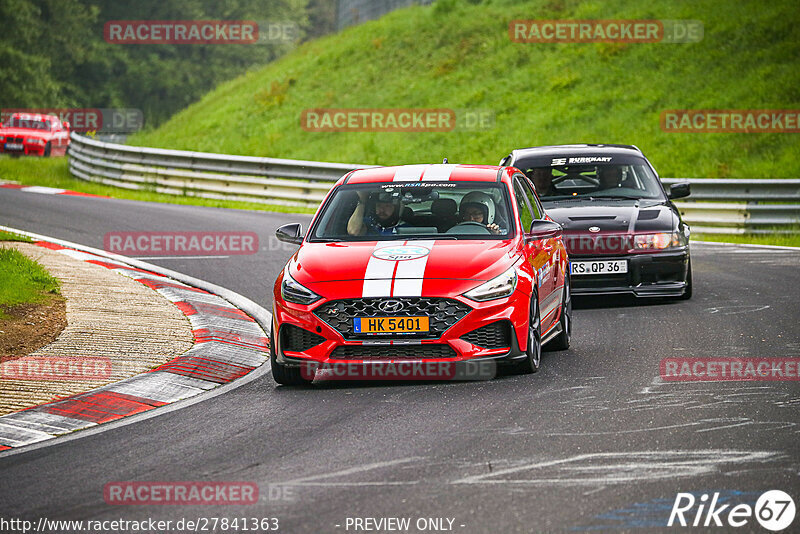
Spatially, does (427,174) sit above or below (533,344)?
above

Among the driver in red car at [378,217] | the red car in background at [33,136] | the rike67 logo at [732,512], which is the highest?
the red car in background at [33,136]

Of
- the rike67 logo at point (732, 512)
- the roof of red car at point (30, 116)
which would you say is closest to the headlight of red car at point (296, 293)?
the rike67 logo at point (732, 512)

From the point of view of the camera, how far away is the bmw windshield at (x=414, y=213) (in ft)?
30.9

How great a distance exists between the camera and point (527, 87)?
34.7 meters

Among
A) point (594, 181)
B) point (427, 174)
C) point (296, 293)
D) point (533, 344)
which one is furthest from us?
point (594, 181)

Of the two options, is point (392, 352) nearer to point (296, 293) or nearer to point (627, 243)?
point (296, 293)

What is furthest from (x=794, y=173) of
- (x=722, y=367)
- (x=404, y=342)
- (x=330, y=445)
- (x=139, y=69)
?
(x=139, y=69)

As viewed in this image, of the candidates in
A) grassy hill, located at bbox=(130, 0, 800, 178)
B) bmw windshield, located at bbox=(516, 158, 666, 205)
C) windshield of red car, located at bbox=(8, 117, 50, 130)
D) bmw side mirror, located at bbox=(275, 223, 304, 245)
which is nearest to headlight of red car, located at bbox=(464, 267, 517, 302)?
bmw side mirror, located at bbox=(275, 223, 304, 245)

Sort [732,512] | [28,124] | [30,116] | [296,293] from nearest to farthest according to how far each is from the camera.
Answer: [732,512] → [296,293] → [28,124] → [30,116]

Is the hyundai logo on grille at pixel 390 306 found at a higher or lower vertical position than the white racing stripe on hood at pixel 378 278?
lower

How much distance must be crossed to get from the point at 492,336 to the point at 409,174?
2.13 metres

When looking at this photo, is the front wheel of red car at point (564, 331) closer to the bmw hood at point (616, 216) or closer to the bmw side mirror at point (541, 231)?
the bmw side mirror at point (541, 231)

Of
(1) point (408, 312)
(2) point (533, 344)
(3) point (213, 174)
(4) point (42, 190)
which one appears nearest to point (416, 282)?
(1) point (408, 312)

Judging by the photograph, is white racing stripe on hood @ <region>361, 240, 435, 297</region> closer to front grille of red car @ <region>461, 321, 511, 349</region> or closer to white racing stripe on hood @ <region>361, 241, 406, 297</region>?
white racing stripe on hood @ <region>361, 241, 406, 297</region>
